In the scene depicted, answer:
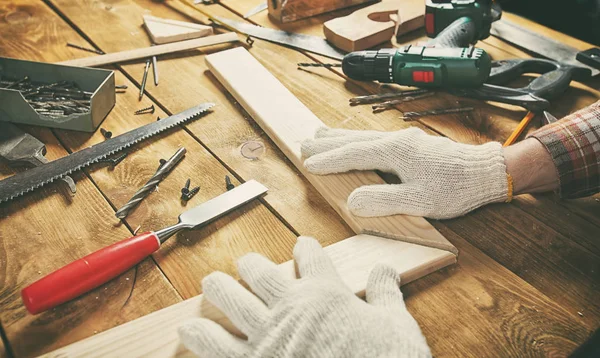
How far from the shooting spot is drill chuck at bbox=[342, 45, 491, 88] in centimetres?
157

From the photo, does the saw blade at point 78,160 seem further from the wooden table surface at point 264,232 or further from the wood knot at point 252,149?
the wood knot at point 252,149

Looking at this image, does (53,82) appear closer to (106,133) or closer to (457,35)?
(106,133)

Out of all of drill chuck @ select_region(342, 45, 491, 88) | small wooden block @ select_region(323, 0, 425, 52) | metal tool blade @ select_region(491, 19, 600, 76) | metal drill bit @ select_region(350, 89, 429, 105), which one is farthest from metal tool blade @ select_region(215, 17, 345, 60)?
metal tool blade @ select_region(491, 19, 600, 76)

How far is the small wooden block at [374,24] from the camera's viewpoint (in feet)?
6.12

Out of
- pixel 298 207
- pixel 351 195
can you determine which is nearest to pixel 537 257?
pixel 351 195

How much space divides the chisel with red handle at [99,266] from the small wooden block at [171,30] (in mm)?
925

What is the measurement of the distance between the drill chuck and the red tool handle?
934mm

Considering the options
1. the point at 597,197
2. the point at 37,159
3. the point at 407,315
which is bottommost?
the point at 597,197

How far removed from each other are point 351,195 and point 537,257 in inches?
17.0

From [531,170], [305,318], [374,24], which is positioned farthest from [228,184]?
[374,24]

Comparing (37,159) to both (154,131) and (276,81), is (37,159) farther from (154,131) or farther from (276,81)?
(276,81)

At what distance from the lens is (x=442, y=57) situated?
1594 mm

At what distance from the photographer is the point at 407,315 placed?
0.95 meters

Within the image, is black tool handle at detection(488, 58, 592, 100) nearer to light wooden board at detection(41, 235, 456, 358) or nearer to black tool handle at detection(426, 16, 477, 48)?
black tool handle at detection(426, 16, 477, 48)
